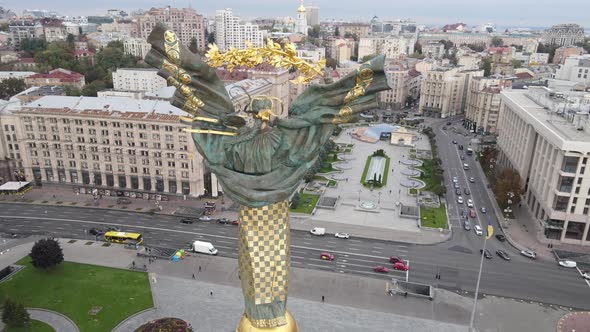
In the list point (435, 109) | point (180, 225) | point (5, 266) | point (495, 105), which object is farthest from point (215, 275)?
point (435, 109)

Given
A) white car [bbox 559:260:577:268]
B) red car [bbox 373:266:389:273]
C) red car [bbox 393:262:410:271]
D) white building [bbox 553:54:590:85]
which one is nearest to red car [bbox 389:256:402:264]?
red car [bbox 393:262:410:271]

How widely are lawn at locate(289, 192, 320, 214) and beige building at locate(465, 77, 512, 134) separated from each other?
76.2 m

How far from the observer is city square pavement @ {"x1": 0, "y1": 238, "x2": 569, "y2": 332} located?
46719mm

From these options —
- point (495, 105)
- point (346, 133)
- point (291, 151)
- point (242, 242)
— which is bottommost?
point (346, 133)

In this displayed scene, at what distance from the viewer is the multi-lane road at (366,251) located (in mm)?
55188

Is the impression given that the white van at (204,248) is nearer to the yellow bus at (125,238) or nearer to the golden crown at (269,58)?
the yellow bus at (125,238)

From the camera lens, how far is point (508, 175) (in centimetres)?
7931

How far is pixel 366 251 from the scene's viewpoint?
63.1 metres

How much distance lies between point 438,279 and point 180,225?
126 feet

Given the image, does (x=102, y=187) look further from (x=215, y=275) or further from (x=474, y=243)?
(x=474, y=243)

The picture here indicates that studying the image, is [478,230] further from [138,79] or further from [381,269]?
[138,79]

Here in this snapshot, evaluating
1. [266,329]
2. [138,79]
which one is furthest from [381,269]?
[138,79]

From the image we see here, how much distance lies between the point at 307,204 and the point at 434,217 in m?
21.0

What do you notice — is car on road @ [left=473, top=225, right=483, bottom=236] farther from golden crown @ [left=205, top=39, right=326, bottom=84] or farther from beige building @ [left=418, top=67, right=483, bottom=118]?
beige building @ [left=418, top=67, right=483, bottom=118]
